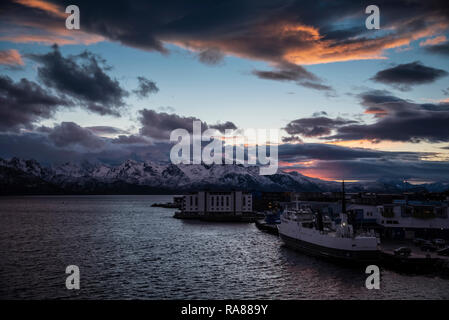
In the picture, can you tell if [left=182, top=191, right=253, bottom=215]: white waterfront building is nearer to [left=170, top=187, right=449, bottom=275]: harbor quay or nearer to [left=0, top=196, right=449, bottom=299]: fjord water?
[left=170, top=187, right=449, bottom=275]: harbor quay

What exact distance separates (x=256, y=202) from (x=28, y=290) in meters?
150

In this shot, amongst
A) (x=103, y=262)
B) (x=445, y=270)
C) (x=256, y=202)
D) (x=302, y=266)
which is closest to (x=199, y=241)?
(x=103, y=262)

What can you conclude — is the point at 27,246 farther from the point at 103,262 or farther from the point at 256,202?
the point at 256,202

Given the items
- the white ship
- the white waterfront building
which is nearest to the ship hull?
the white ship

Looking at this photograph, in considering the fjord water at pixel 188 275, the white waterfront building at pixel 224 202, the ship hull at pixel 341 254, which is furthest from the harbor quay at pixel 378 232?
the white waterfront building at pixel 224 202

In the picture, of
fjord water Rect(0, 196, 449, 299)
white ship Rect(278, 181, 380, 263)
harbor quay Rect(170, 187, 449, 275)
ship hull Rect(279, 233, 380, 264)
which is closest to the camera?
fjord water Rect(0, 196, 449, 299)

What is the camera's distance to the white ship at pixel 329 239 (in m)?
50.3

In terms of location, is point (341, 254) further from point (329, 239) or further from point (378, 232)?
point (378, 232)

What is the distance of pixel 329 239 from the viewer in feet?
180

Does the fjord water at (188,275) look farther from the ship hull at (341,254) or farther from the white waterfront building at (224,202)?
the white waterfront building at (224,202)

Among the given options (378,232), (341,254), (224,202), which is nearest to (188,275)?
(341,254)

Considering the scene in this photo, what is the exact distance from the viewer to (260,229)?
11088cm

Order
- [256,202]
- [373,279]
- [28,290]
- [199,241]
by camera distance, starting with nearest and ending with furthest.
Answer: [28,290] < [373,279] < [199,241] < [256,202]

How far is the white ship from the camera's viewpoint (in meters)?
50.3
